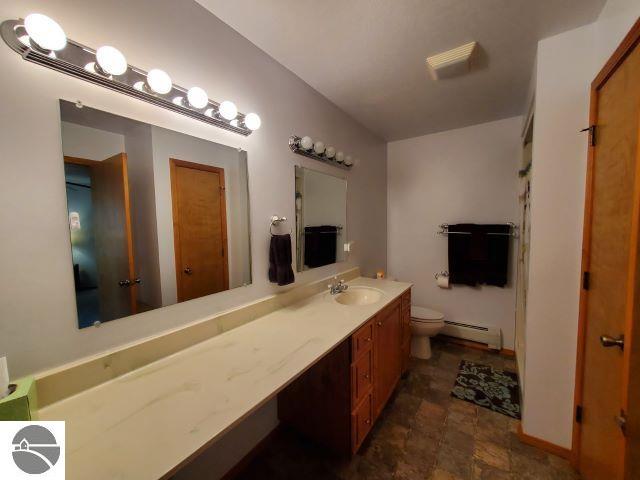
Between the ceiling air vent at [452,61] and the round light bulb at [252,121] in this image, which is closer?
the round light bulb at [252,121]

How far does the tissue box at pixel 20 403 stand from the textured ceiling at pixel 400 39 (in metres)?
1.58

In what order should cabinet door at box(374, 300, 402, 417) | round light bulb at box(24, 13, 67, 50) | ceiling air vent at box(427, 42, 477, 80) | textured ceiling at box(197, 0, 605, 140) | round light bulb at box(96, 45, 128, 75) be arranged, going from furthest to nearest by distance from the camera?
cabinet door at box(374, 300, 402, 417)
ceiling air vent at box(427, 42, 477, 80)
textured ceiling at box(197, 0, 605, 140)
round light bulb at box(96, 45, 128, 75)
round light bulb at box(24, 13, 67, 50)

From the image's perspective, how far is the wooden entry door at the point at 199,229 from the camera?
46.0 inches

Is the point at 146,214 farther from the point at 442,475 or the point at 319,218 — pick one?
the point at 442,475

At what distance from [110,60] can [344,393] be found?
1725 mm

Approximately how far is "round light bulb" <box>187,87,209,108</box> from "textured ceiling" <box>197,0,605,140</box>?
1.47 ft

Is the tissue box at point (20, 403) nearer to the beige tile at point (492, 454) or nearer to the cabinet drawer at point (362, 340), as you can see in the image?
the cabinet drawer at point (362, 340)

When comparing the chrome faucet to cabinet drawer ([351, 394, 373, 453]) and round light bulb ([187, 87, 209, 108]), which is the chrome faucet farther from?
round light bulb ([187, 87, 209, 108])

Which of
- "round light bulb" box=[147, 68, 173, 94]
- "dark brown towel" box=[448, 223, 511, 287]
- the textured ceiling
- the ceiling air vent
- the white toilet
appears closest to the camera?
"round light bulb" box=[147, 68, 173, 94]

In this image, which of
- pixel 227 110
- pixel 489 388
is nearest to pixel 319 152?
pixel 227 110

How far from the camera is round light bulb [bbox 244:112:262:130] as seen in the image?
1.35 m

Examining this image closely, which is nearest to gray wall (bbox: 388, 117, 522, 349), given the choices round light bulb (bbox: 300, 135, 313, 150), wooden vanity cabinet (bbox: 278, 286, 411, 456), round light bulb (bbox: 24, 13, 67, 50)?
wooden vanity cabinet (bbox: 278, 286, 411, 456)

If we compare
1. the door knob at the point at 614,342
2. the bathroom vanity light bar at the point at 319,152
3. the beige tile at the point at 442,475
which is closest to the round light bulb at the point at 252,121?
the bathroom vanity light bar at the point at 319,152

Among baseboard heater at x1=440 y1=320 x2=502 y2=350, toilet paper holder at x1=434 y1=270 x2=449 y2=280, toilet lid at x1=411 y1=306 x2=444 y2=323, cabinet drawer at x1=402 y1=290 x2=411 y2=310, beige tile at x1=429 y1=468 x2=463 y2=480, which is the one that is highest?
toilet paper holder at x1=434 y1=270 x2=449 y2=280
